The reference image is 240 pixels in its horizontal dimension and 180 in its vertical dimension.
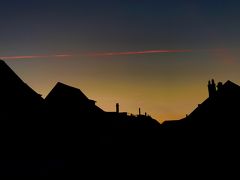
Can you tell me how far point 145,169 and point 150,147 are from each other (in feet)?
27.6

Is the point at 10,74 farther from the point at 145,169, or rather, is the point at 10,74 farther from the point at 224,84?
the point at 224,84

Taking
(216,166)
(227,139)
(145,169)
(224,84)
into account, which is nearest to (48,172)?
(145,169)

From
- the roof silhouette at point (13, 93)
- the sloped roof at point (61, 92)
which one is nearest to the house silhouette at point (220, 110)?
the sloped roof at point (61, 92)

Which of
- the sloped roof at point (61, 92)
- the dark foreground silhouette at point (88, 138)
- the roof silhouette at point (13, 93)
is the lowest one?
the dark foreground silhouette at point (88, 138)

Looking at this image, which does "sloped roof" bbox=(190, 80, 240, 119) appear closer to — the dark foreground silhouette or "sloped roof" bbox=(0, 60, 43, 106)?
the dark foreground silhouette

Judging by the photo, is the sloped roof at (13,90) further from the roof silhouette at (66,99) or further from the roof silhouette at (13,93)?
the roof silhouette at (66,99)

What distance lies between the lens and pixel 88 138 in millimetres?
24734

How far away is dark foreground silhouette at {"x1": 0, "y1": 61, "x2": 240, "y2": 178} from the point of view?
17.4 meters

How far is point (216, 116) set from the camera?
2317 centimetres

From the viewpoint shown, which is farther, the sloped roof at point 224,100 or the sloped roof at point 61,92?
the sloped roof at point 61,92

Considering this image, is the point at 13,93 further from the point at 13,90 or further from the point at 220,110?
the point at 220,110

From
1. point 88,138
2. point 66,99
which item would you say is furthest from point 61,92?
point 88,138

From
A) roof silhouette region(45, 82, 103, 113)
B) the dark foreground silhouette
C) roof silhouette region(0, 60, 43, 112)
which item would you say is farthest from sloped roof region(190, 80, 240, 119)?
roof silhouette region(0, 60, 43, 112)

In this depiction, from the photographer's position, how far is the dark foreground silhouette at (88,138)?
17.4 meters
